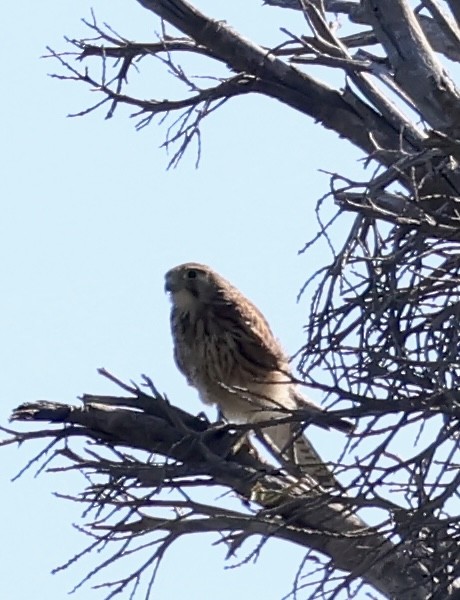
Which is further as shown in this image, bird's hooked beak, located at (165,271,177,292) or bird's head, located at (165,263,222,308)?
Result: bird's hooked beak, located at (165,271,177,292)

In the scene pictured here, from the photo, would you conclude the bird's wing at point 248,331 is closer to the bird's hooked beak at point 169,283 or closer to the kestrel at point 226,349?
the kestrel at point 226,349

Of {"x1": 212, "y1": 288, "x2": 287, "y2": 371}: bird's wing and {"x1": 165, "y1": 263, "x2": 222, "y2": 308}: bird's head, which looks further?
{"x1": 165, "y1": 263, "x2": 222, "y2": 308}: bird's head

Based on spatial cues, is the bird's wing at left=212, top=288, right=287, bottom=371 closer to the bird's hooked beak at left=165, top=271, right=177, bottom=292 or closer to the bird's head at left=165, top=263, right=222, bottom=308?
the bird's head at left=165, top=263, right=222, bottom=308

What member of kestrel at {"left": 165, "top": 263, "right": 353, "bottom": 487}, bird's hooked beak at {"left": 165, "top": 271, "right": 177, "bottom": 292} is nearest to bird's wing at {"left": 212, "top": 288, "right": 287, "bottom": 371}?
kestrel at {"left": 165, "top": 263, "right": 353, "bottom": 487}

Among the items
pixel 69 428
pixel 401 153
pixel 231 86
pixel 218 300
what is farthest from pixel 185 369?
pixel 401 153

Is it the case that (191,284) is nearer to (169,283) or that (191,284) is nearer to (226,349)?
(169,283)

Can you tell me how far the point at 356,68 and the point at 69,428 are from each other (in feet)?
6.08

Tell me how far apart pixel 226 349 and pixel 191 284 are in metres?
0.48

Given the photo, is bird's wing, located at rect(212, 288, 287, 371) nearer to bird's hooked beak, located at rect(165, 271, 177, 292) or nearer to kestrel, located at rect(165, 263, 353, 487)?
kestrel, located at rect(165, 263, 353, 487)

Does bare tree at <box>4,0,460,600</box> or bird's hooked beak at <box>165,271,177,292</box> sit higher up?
bird's hooked beak at <box>165,271,177,292</box>

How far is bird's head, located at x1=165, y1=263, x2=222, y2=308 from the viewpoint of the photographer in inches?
328

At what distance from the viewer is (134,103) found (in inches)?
280

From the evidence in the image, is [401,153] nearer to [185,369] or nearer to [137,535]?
[137,535]

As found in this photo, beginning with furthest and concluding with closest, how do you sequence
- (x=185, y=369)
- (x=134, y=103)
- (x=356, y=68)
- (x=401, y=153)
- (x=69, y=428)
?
(x=185, y=369) < (x=134, y=103) < (x=356, y=68) < (x=69, y=428) < (x=401, y=153)
